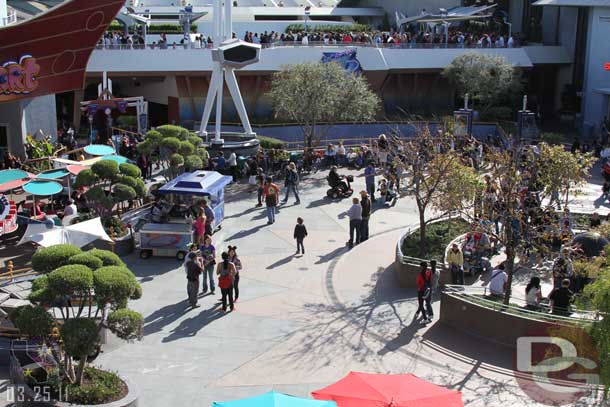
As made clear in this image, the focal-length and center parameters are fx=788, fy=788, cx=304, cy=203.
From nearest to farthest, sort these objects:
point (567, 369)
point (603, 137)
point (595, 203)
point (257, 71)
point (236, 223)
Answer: point (567, 369) → point (236, 223) → point (595, 203) → point (603, 137) → point (257, 71)

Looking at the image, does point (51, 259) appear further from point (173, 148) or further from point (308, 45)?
point (308, 45)

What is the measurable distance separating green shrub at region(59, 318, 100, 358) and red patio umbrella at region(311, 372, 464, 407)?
10.3ft

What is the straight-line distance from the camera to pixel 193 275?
15.4 meters

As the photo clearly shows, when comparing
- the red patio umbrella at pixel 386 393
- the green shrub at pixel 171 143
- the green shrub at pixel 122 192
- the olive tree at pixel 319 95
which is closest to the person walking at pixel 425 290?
the red patio umbrella at pixel 386 393

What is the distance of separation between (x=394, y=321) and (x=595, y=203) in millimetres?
11925

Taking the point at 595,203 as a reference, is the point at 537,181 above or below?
above

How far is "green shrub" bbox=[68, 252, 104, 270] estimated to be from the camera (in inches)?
Answer: 434

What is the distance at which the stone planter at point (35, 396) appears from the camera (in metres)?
10.6

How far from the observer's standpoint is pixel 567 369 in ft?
41.9

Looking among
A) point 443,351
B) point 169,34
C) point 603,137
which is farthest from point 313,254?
point 169,34

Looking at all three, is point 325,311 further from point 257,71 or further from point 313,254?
point 257,71

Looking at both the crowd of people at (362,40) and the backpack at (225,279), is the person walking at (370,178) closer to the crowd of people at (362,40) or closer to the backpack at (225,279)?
the backpack at (225,279)

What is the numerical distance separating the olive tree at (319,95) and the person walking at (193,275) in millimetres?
15099

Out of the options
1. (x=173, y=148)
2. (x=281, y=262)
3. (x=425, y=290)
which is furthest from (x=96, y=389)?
(x=173, y=148)
